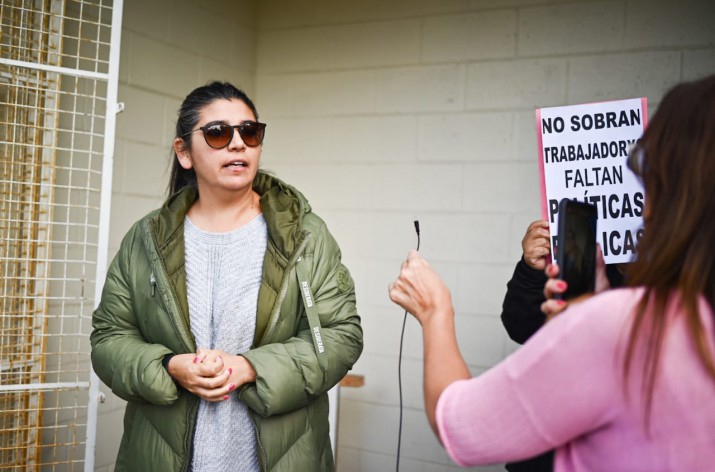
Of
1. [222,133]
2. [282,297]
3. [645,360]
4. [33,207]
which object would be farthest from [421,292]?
[33,207]

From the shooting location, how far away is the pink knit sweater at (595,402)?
81cm

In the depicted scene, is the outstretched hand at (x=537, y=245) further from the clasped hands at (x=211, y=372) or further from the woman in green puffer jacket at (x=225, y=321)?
the clasped hands at (x=211, y=372)

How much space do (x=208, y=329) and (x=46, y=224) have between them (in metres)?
0.90

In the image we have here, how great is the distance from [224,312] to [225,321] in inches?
1.0

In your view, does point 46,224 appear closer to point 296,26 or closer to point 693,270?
point 296,26

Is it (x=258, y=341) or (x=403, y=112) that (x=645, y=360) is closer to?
(x=258, y=341)

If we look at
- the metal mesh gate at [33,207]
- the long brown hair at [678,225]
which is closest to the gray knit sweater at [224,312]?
the metal mesh gate at [33,207]

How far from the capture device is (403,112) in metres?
3.06

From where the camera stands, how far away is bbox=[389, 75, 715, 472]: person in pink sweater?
0.81 metres

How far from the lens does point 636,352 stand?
32.1 inches

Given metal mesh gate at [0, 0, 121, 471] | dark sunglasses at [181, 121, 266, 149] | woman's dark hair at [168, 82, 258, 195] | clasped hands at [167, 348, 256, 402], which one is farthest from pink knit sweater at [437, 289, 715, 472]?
metal mesh gate at [0, 0, 121, 471]

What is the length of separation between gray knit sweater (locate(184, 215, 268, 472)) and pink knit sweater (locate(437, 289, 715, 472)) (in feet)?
2.95

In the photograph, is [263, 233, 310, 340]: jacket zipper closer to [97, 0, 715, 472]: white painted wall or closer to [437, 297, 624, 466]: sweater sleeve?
[437, 297, 624, 466]: sweater sleeve

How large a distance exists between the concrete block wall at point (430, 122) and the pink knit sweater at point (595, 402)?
77.2 inches
